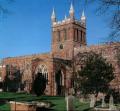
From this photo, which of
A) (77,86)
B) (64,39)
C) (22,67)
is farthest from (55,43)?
(77,86)

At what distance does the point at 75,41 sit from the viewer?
78.7 meters

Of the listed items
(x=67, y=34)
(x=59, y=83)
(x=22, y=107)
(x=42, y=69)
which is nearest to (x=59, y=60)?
(x=42, y=69)

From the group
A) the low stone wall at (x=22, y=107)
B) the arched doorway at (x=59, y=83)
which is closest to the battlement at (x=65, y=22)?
the arched doorway at (x=59, y=83)

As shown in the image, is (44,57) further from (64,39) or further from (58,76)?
(64,39)

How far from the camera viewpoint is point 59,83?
67.4 m

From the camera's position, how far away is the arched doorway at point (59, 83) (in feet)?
214

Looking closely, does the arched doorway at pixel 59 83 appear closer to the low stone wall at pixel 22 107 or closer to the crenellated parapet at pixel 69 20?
the crenellated parapet at pixel 69 20

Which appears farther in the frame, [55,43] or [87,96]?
[55,43]

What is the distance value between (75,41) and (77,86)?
101 feet

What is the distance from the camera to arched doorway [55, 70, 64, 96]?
65.2 meters

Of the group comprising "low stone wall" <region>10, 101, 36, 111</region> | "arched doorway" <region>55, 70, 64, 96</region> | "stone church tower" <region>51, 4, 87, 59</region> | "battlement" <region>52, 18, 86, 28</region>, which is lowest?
"low stone wall" <region>10, 101, 36, 111</region>

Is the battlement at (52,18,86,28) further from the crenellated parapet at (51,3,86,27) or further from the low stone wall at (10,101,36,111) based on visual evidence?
the low stone wall at (10,101,36,111)

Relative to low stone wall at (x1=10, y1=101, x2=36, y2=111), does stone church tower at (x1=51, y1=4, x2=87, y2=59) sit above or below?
above

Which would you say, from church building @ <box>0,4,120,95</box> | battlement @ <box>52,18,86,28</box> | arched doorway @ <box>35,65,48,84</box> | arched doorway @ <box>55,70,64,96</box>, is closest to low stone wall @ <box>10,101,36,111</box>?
church building @ <box>0,4,120,95</box>
